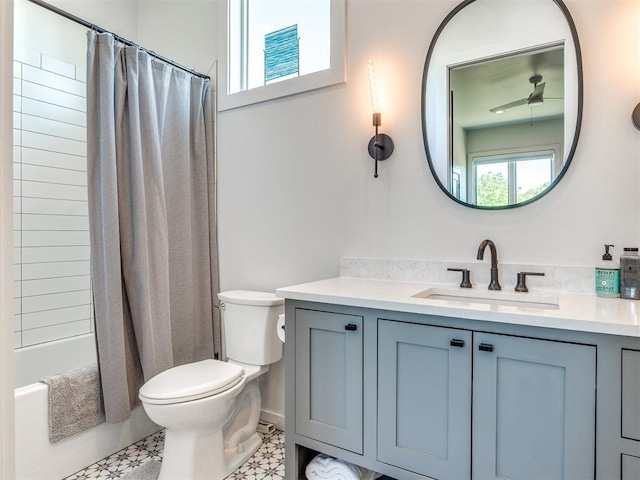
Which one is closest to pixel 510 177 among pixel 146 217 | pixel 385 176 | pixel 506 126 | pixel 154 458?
pixel 506 126

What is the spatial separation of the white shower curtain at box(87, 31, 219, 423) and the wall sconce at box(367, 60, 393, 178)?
1.10 m

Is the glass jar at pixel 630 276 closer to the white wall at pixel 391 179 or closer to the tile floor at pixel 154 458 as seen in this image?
the white wall at pixel 391 179

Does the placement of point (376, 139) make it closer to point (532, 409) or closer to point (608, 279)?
point (608, 279)

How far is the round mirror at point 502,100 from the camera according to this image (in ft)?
5.03

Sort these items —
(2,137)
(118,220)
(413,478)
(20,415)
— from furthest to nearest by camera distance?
(118,220) < (20,415) < (413,478) < (2,137)

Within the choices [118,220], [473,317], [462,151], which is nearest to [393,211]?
[462,151]

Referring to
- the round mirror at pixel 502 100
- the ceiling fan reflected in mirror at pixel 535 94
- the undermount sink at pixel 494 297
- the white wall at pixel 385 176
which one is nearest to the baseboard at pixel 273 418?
the white wall at pixel 385 176

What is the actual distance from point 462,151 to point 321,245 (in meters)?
0.84

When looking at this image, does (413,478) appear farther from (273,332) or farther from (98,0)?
(98,0)

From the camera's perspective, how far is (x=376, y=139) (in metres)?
1.88

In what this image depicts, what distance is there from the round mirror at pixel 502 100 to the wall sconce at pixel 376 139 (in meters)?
0.18

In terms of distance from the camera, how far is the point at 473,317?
3.99ft

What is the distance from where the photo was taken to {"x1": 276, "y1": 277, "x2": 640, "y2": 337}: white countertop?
107 cm

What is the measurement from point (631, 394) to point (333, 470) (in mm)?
1077
